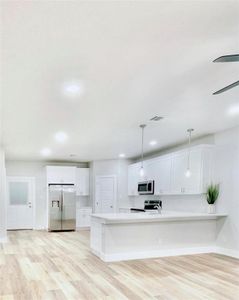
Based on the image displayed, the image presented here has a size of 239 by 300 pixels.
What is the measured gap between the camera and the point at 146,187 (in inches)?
362

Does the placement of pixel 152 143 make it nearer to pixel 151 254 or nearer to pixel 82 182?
pixel 151 254

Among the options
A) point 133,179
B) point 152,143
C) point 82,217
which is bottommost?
point 82,217

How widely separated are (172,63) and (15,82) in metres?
1.88

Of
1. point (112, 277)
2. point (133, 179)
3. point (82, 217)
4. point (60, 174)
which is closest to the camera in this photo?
point (112, 277)

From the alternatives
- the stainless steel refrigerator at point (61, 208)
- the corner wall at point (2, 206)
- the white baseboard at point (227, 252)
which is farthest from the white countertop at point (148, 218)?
the stainless steel refrigerator at point (61, 208)

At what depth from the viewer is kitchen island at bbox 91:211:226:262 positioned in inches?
231

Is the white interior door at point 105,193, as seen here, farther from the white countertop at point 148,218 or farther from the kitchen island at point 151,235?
the white countertop at point 148,218

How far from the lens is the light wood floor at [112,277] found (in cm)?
396

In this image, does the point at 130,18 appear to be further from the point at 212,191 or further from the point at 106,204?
the point at 106,204

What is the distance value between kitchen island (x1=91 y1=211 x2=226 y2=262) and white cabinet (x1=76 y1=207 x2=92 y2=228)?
16.5ft

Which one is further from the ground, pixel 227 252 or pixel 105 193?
pixel 105 193

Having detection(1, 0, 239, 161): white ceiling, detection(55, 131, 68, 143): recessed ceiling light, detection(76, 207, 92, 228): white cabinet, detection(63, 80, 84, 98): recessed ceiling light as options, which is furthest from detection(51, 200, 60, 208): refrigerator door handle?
detection(63, 80, 84, 98): recessed ceiling light

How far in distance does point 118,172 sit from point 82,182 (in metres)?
1.67

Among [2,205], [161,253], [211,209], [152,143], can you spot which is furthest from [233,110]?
[2,205]
